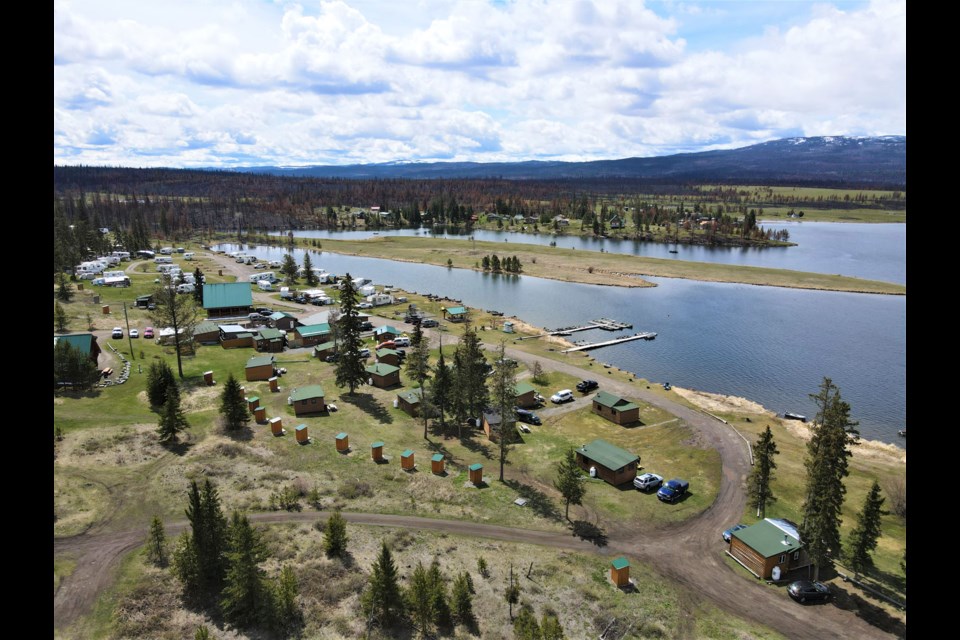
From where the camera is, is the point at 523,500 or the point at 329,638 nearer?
the point at 329,638

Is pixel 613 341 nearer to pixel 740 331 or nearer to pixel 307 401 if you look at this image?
pixel 740 331

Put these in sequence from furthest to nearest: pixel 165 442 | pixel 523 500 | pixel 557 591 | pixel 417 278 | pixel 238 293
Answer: pixel 417 278 < pixel 238 293 < pixel 165 442 < pixel 523 500 < pixel 557 591

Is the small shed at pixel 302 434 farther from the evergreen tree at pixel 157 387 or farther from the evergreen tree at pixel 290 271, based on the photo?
the evergreen tree at pixel 290 271

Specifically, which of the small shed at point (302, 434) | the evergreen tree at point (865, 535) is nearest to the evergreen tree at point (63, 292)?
the small shed at point (302, 434)

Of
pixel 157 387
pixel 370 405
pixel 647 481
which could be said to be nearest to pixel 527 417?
pixel 647 481
